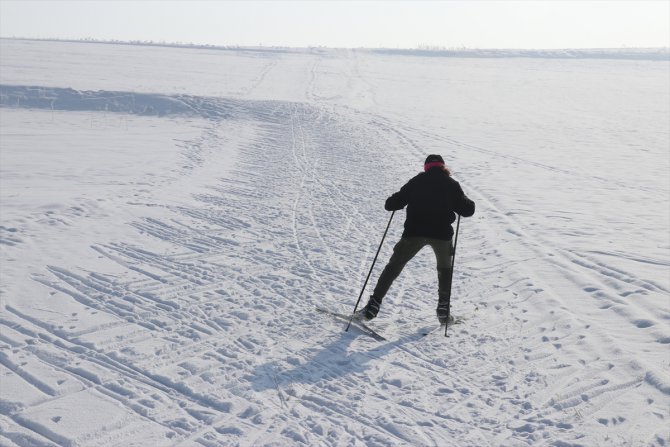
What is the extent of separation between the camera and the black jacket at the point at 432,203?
6.37 m

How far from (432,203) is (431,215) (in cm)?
13

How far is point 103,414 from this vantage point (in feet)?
15.6

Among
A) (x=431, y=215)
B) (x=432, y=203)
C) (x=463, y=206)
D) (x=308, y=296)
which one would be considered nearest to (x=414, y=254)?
(x=431, y=215)

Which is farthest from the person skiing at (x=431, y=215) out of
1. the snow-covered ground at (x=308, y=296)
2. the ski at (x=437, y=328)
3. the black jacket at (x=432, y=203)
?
the snow-covered ground at (x=308, y=296)

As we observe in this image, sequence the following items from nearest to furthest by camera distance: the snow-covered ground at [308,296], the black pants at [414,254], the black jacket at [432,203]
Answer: the snow-covered ground at [308,296], the black jacket at [432,203], the black pants at [414,254]

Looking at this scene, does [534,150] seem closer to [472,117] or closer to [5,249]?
[472,117]

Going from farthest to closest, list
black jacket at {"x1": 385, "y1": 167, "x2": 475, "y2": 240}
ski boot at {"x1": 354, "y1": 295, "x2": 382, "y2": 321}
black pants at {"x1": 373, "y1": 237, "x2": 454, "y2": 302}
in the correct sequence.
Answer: ski boot at {"x1": 354, "y1": 295, "x2": 382, "y2": 321}, black pants at {"x1": 373, "y1": 237, "x2": 454, "y2": 302}, black jacket at {"x1": 385, "y1": 167, "x2": 475, "y2": 240}

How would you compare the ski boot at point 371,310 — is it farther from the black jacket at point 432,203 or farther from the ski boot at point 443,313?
the black jacket at point 432,203

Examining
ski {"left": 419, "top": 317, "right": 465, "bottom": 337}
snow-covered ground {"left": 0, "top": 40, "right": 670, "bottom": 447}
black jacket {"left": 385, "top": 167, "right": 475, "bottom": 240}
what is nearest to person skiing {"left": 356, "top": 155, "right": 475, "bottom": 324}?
black jacket {"left": 385, "top": 167, "right": 475, "bottom": 240}

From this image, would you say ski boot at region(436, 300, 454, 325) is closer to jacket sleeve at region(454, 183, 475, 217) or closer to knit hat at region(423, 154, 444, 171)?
jacket sleeve at region(454, 183, 475, 217)

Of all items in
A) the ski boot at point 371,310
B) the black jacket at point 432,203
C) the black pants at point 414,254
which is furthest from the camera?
the ski boot at point 371,310

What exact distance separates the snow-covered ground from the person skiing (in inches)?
19.5

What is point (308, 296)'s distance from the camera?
7.52m

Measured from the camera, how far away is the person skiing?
638 cm
